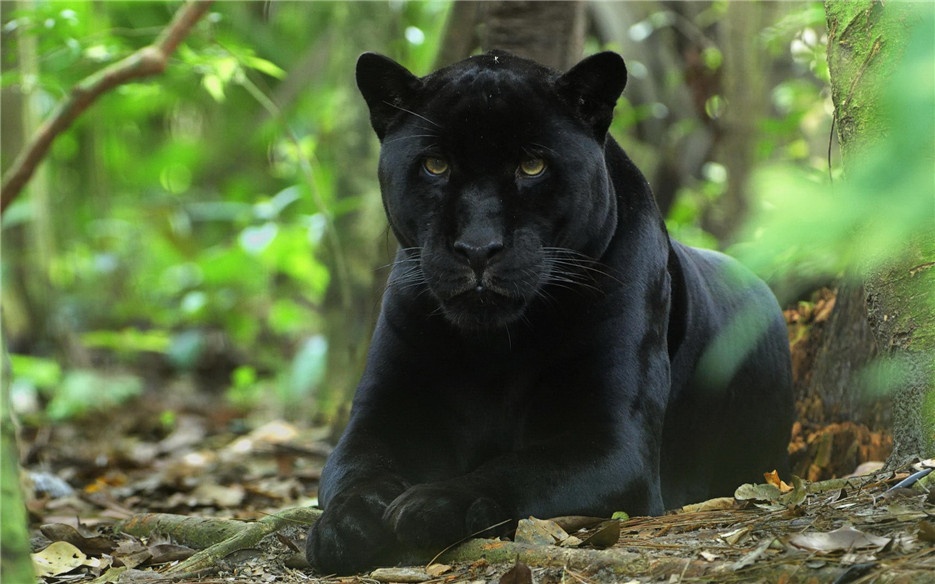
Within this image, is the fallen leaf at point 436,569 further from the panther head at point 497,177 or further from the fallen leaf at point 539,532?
the panther head at point 497,177

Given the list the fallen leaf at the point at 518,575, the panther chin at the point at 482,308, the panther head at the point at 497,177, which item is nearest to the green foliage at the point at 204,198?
the panther head at the point at 497,177

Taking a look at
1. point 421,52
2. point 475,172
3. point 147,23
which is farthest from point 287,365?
point 475,172

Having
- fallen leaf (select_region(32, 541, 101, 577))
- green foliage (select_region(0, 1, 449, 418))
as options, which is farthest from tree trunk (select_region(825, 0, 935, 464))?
green foliage (select_region(0, 1, 449, 418))

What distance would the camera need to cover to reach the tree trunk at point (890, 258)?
220 cm

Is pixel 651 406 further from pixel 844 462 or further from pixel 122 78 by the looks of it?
pixel 122 78

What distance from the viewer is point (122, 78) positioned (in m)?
4.41

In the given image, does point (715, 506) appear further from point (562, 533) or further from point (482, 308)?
point (482, 308)

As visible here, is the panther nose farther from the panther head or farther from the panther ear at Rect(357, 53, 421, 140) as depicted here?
the panther ear at Rect(357, 53, 421, 140)

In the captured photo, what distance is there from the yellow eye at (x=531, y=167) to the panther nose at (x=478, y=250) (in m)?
0.28

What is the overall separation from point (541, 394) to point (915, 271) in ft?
3.42

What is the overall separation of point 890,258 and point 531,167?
0.95m

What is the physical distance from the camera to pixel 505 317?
2643 millimetres

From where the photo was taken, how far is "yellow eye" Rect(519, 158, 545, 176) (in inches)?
106

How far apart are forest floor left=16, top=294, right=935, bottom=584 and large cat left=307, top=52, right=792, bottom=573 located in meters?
0.14
